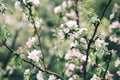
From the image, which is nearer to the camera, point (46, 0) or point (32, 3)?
point (32, 3)

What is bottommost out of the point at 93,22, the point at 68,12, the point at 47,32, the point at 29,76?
the point at 29,76

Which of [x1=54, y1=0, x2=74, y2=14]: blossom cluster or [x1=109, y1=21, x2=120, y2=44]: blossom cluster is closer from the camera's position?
[x1=109, y1=21, x2=120, y2=44]: blossom cluster

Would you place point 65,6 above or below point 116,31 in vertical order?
above

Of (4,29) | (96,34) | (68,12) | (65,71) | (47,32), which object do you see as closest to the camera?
(4,29)

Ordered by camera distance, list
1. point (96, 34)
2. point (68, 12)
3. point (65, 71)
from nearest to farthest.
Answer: point (96, 34)
point (65, 71)
point (68, 12)

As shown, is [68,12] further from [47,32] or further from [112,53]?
Answer: [47,32]

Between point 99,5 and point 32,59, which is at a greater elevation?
point 99,5

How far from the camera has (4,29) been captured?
486 centimetres

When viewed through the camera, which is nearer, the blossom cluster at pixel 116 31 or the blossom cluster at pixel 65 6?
the blossom cluster at pixel 116 31

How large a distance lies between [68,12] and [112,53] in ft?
6.34

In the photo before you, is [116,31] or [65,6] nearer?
[116,31]

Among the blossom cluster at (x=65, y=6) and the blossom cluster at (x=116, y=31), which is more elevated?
the blossom cluster at (x=65, y=6)

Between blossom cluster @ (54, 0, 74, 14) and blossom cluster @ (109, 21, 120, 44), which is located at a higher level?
blossom cluster @ (54, 0, 74, 14)

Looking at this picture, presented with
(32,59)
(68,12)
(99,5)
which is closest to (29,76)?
(32,59)
